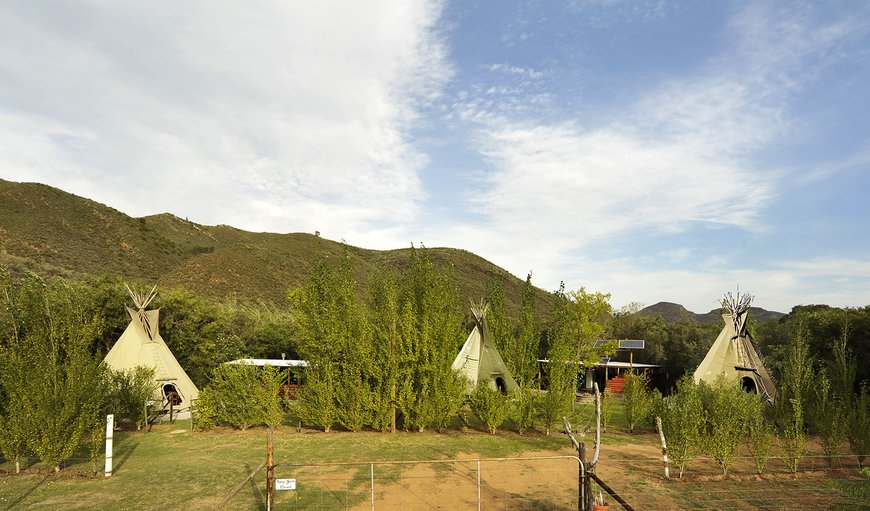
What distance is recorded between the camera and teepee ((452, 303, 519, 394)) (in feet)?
68.3

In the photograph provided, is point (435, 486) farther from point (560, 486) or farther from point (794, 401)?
point (794, 401)

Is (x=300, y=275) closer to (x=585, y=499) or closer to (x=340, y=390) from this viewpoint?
(x=340, y=390)

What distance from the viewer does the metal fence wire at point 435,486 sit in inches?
379

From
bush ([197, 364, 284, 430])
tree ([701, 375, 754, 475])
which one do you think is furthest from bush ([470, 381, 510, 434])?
bush ([197, 364, 284, 430])

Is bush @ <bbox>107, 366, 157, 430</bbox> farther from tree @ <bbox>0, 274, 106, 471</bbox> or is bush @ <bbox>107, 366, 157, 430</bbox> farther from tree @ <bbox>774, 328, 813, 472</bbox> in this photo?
tree @ <bbox>774, 328, 813, 472</bbox>

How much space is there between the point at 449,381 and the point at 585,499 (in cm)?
1002

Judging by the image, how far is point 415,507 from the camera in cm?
952

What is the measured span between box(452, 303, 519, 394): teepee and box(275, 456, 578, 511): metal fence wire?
25.0ft

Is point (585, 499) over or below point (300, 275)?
below

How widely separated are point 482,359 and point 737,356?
11255 millimetres

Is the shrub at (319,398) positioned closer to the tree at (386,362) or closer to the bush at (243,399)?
the bush at (243,399)

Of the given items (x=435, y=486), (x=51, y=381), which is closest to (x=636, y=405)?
(x=435, y=486)

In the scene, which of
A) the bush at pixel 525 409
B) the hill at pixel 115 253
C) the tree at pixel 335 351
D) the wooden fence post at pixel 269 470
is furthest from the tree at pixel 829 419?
the hill at pixel 115 253

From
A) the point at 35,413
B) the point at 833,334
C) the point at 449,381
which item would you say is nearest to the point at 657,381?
the point at 833,334
